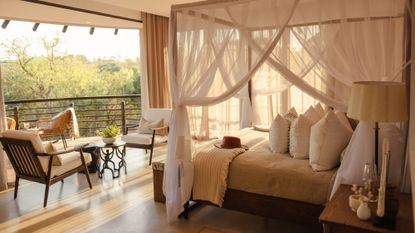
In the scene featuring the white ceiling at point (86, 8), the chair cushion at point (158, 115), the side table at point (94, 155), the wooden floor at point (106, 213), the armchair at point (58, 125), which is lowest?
the wooden floor at point (106, 213)

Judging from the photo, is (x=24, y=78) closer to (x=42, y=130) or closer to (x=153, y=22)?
(x=42, y=130)

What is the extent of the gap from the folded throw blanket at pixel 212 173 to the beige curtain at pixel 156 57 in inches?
152

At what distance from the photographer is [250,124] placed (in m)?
5.41

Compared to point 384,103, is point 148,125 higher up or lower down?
lower down

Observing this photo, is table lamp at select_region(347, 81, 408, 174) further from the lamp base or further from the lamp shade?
the lamp base

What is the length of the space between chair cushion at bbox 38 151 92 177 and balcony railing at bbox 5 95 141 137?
9.36ft

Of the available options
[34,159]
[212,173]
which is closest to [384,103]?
[212,173]

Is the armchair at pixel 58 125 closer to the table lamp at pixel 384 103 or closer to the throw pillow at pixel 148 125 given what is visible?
the throw pillow at pixel 148 125

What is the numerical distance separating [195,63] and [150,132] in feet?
9.11

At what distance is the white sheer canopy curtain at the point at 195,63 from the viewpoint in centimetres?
307

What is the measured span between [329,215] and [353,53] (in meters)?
1.39

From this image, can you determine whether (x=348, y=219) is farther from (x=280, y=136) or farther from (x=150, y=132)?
(x=150, y=132)

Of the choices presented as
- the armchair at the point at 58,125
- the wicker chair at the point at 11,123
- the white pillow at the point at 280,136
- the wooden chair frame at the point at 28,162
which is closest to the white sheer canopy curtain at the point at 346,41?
the white pillow at the point at 280,136

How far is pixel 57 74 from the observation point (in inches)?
347
